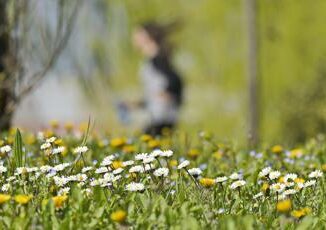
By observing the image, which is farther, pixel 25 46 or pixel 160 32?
pixel 160 32

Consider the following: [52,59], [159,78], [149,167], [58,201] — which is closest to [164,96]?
[159,78]

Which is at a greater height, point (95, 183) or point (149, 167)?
point (149, 167)

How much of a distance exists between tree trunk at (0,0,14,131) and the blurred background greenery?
603 cm

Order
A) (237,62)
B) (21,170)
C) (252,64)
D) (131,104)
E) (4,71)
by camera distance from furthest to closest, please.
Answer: (237,62)
(252,64)
(131,104)
(4,71)
(21,170)

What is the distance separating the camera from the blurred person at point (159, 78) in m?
7.51

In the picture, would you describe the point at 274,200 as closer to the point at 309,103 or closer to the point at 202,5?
the point at 309,103

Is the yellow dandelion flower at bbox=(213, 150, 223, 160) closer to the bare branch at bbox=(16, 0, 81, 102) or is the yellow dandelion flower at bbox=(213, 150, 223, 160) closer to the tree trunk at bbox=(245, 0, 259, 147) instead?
the bare branch at bbox=(16, 0, 81, 102)

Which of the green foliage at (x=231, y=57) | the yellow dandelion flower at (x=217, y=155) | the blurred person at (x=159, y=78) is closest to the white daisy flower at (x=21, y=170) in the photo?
the yellow dandelion flower at (x=217, y=155)

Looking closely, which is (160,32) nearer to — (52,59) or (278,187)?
(52,59)

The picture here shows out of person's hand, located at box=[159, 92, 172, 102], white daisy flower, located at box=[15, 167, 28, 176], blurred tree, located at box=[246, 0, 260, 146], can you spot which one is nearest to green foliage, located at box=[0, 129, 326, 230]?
white daisy flower, located at box=[15, 167, 28, 176]

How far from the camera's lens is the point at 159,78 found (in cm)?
754

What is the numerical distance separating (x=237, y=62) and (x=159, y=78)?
9114 millimetres

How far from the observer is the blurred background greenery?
13898 mm

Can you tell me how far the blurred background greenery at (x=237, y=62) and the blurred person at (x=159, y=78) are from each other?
463 cm
